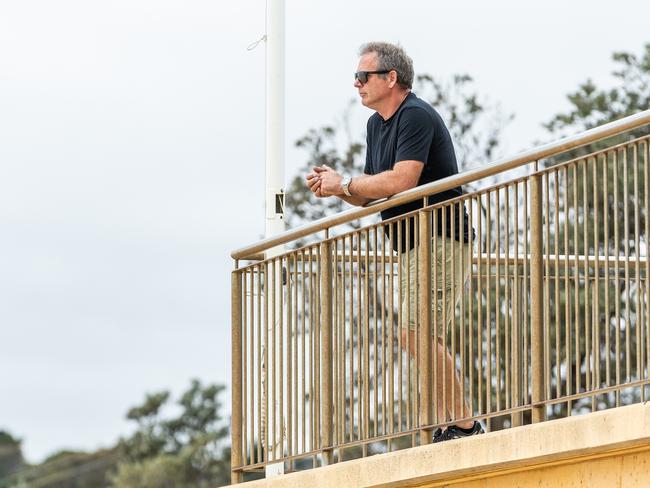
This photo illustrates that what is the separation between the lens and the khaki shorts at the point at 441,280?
8930mm

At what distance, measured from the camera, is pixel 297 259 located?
10.2m

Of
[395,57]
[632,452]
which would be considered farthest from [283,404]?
[632,452]

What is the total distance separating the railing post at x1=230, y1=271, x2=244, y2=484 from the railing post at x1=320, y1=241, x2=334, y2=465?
859 mm

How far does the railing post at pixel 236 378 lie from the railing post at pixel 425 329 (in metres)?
1.76

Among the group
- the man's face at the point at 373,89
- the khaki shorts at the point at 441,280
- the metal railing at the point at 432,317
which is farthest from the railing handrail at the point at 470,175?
the man's face at the point at 373,89

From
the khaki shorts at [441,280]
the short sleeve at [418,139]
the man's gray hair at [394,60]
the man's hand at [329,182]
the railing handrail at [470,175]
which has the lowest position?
the khaki shorts at [441,280]

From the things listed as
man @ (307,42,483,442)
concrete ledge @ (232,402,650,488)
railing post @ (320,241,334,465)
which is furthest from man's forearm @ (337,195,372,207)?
concrete ledge @ (232,402,650,488)

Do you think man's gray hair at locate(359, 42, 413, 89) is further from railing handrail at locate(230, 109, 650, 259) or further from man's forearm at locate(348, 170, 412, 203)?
railing handrail at locate(230, 109, 650, 259)

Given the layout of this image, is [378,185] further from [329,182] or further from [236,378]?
[236,378]

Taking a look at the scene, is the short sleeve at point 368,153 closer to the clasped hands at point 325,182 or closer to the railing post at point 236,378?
the clasped hands at point 325,182

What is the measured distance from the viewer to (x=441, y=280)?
9.15m

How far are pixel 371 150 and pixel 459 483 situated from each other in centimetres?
195

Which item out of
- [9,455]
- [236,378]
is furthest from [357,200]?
[9,455]

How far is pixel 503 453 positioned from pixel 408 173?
1.66m
